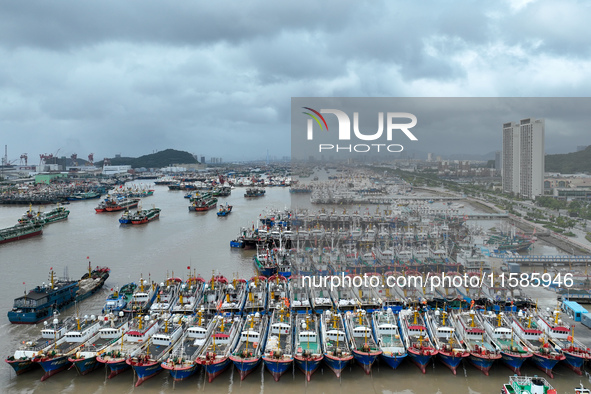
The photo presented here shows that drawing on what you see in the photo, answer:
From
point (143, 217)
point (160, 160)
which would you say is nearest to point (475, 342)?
point (143, 217)

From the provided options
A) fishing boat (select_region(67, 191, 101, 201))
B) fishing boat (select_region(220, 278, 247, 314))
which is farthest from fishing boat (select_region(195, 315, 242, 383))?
fishing boat (select_region(67, 191, 101, 201))

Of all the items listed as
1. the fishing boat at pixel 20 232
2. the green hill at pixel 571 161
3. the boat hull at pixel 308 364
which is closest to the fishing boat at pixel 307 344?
the boat hull at pixel 308 364

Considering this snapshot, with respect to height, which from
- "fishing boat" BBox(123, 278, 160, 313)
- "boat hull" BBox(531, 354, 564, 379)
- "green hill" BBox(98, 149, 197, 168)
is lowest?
"boat hull" BBox(531, 354, 564, 379)

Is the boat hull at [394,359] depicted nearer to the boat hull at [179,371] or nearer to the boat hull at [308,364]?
the boat hull at [308,364]

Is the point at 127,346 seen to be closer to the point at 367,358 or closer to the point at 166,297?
the point at 166,297

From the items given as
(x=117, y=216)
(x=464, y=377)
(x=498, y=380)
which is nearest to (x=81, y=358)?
(x=464, y=377)

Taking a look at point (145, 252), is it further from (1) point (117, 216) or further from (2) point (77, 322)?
(1) point (117, 216)

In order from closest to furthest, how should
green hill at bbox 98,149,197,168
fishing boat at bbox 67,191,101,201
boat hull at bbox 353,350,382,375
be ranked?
boat hull at bbox 353,350,382,375 → fishing boat at bbox 67,191,101,201 → green hill at bbox 98,149,197,168

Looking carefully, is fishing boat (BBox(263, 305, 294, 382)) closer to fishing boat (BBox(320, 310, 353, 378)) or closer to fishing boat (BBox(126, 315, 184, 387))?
fishing boat (BBox(320, 310, 353, 378))
